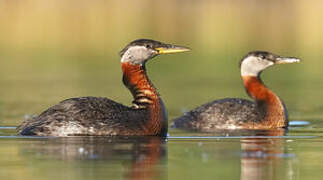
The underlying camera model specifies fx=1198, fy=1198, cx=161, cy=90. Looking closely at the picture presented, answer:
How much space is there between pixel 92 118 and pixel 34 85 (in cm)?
1207

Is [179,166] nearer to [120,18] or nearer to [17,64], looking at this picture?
[17,64]

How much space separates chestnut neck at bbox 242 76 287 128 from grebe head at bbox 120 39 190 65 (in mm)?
3027

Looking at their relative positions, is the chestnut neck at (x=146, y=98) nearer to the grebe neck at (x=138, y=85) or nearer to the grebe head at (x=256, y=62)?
the grebe neck at (x=138, y=85)

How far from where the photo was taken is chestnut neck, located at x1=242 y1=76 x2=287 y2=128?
810 inches

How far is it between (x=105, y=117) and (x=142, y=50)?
147 cm

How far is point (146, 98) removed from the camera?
17.8m

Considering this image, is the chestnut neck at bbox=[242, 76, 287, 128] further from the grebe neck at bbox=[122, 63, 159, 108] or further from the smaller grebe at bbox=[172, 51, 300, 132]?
the grebe neck at bbox=[122, 63, 159, 108]

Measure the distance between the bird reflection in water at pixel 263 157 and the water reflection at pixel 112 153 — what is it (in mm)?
1004

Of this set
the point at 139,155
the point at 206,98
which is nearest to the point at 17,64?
the point at 206,98

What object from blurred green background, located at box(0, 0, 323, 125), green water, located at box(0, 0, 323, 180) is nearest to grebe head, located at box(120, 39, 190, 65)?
green water, located at box(0, 0, 323, 180)

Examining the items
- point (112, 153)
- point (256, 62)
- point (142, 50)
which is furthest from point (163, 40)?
point (112, 153)

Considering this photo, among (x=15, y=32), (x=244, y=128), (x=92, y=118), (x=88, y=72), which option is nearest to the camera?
(x=92, y=118)

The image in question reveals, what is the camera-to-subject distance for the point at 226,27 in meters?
53.2

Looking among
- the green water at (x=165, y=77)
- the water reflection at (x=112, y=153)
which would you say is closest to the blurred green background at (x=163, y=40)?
the green water at (x=165, y=77)
